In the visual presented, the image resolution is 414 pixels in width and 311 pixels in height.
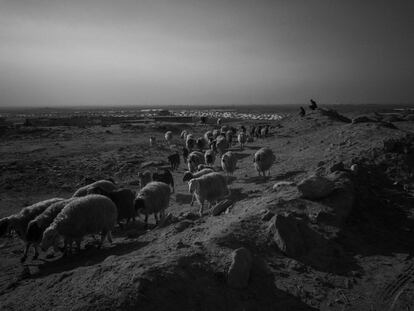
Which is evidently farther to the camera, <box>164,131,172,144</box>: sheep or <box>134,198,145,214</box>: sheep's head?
<box>164,131,172,144</box>: sheep

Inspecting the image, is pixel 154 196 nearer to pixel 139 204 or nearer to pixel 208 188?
pixel 139 204

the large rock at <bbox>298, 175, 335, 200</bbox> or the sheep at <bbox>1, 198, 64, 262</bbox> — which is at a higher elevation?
the large rock at <bbox>298, 175, 335, 200</bbox>

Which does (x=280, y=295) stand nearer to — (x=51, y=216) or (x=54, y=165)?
(x=51, y=216)

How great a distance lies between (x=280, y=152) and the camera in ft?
67.9

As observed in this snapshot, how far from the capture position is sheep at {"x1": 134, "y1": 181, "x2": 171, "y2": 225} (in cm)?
962

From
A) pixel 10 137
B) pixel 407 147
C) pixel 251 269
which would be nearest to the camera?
pixel 251 269

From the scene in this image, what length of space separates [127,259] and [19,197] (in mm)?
10481

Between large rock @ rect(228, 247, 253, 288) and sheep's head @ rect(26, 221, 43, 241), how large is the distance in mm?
5354

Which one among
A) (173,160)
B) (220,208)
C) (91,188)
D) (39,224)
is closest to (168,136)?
(173,160)

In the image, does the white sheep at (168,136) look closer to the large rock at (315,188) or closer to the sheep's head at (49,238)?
the sheep's head at (49,238)

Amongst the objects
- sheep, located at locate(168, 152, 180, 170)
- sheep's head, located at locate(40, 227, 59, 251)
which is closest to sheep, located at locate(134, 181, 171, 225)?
sheep's head, located at locate(40, 227, 59, 251)

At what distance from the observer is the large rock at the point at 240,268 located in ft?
16.9

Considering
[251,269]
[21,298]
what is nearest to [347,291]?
[251,269]

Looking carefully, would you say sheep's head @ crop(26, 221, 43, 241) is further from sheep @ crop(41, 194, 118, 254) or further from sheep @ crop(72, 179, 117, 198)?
sheep @ crop(72, 179, 117, 198)
